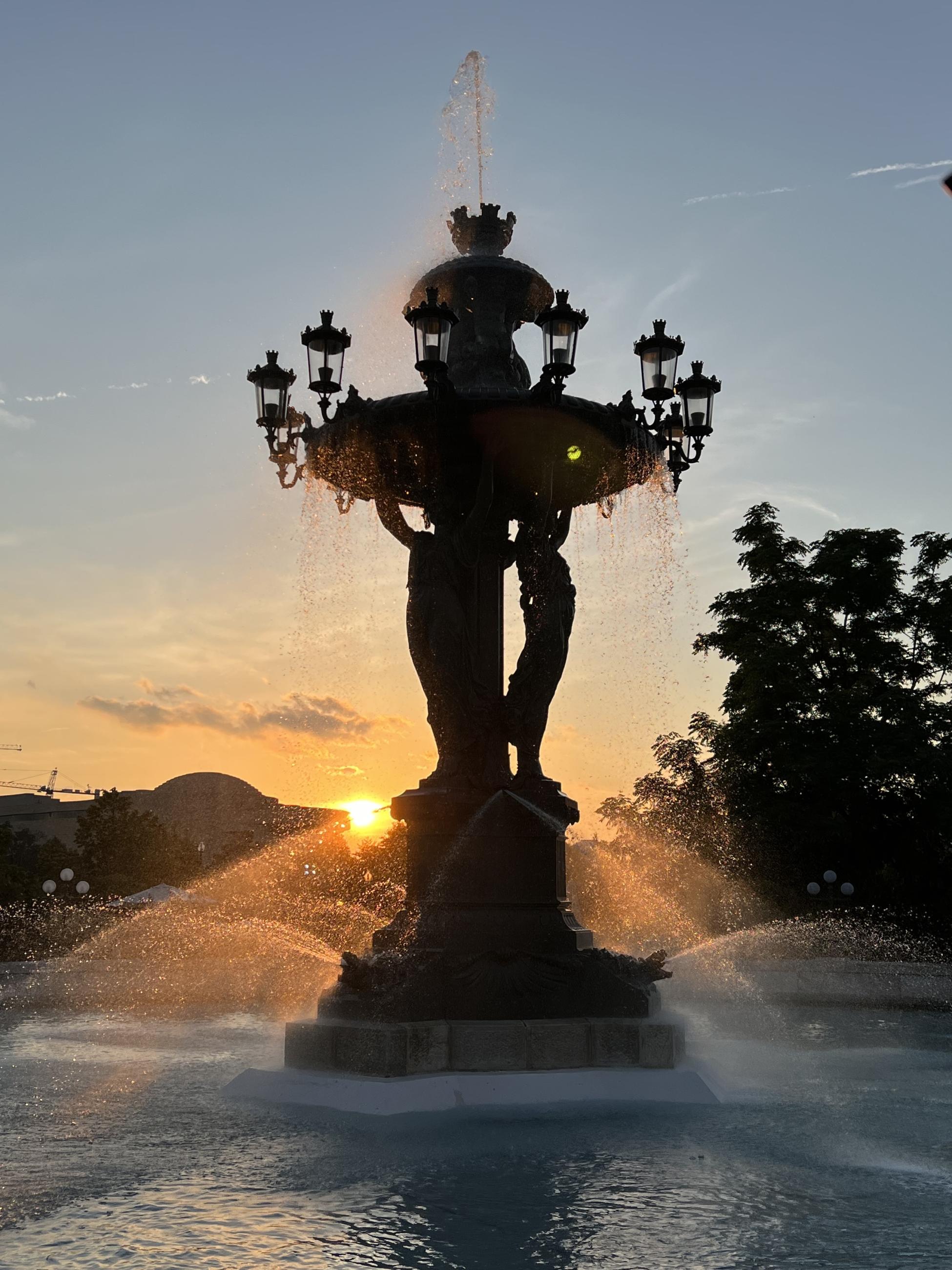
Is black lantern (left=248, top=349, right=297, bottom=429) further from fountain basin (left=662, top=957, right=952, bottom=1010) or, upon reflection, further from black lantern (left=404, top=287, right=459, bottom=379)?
fountain basin (left=662, top=957, right=952, bottom=1010)

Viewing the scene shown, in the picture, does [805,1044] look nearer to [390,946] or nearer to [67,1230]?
[390,946]

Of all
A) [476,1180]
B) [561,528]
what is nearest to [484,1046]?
[476,1180]

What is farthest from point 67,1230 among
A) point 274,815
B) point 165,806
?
point 165,806

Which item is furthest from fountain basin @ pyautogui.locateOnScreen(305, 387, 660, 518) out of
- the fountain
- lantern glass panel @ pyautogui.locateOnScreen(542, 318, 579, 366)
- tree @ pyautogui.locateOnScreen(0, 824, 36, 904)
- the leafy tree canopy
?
tree @ pyautogui.locateOnScreen(0, 824, 36, 904)

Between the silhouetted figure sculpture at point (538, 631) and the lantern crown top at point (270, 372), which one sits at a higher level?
the lantern crown top at point (270, 372)

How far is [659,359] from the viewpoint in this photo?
9977 mm

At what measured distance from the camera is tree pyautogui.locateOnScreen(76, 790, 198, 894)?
43.4 meters

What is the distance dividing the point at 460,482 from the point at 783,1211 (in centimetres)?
647

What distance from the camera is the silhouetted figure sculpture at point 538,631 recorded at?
969cm

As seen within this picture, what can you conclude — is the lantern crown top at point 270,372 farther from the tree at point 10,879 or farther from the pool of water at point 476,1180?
the tree at point 10,879

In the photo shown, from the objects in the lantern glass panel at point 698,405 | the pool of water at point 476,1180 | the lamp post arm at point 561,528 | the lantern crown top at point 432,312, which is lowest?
the pool of water at point 476,1180

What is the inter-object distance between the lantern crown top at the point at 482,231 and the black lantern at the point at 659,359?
2.02 metres

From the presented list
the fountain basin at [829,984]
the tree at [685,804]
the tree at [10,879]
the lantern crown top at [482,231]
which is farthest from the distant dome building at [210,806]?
the lantern crown top at [482,231]

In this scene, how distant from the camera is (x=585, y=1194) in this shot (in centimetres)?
498
